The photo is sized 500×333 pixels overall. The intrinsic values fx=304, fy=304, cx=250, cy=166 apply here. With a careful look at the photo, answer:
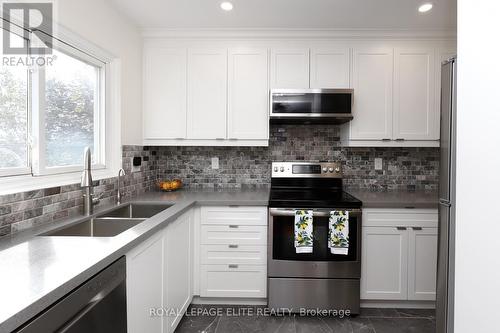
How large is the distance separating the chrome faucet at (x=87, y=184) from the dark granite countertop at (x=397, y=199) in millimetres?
2015

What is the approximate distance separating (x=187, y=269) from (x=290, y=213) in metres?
0.91

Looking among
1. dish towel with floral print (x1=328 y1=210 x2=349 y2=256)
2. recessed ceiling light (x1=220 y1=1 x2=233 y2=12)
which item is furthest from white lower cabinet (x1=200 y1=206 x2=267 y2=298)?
recessed ceiling light (x1=220 y1=1 x2=233 y2=12)

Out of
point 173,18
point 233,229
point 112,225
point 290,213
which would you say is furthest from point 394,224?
point 173,18

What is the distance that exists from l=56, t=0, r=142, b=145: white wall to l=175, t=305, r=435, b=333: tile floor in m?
1.58

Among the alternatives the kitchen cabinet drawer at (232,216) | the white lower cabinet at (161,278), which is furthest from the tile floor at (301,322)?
the kitchen cabinet drawer at (232,216)

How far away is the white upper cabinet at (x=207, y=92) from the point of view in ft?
9.43

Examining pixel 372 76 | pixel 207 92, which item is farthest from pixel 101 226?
pixel 372 76

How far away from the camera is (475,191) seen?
3.12 ft

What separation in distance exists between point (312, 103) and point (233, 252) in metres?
1.45

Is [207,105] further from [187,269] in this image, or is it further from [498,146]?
[498,146]

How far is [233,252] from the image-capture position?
2529 mm

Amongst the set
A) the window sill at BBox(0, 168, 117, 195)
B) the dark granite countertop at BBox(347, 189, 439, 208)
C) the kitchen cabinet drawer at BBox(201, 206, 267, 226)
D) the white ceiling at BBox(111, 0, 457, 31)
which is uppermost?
the white ceiling at BBox(111, 0, 457, 31)

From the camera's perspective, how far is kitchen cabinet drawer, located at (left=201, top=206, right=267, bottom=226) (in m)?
2.52

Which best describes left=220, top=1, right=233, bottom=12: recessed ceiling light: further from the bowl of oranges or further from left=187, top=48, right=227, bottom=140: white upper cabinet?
the bowl of oranges
